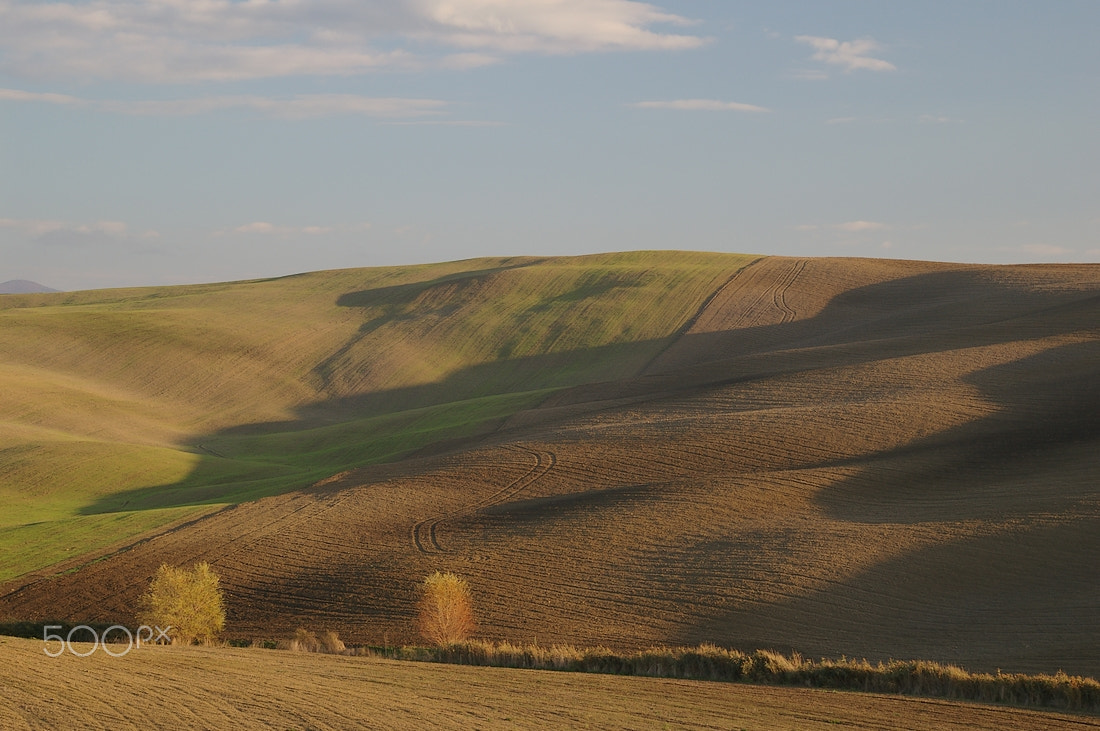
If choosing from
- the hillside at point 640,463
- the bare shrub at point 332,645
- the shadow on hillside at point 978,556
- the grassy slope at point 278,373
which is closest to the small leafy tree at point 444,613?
the hillside at point 640,463

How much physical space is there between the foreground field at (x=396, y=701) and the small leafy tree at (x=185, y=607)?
688 cm

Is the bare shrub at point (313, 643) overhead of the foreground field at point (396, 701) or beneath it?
beneath

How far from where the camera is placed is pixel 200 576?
28734 millimetres

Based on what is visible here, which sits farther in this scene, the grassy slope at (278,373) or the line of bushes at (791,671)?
the grassy slope at (278,373)

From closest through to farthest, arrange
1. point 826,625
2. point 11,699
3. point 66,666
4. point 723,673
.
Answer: point 11,699, point 66,666, point 723,673, point 826,625

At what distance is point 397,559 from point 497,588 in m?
4.42

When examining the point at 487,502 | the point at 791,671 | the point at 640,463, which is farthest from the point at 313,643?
the point at 640,463

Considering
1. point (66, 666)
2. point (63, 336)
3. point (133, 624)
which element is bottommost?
point (133, 624)

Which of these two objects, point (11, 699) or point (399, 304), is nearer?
point (11, 699)

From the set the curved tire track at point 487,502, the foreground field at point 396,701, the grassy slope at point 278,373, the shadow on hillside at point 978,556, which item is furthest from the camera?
the grassy slope at point 278,373

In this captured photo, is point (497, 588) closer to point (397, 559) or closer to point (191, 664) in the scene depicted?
point (397, 559)

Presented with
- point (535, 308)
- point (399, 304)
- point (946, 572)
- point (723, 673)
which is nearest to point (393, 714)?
point (723, 673)

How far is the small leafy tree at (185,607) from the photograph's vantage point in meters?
27.5

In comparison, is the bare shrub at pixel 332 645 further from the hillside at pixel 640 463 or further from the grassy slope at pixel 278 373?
the grassy slope at pixel 278 373
